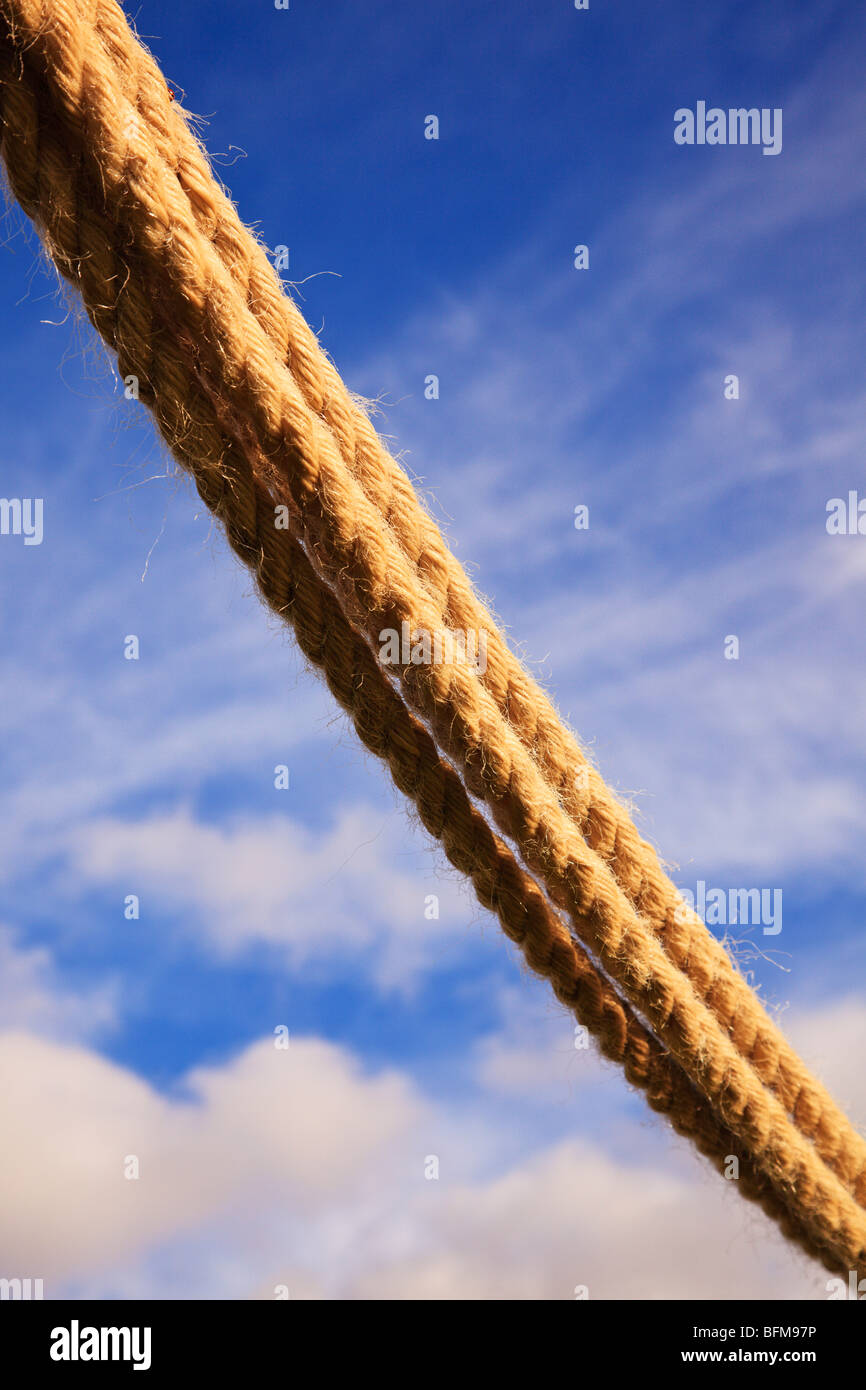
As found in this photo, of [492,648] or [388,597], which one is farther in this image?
[492,648]

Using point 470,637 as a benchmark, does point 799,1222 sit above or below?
below

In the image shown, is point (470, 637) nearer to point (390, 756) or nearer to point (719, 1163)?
point (390, 756)

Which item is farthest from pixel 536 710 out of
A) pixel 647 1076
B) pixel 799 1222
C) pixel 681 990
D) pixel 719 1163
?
pixel 799 1222

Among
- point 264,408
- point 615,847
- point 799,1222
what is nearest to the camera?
point 264,408

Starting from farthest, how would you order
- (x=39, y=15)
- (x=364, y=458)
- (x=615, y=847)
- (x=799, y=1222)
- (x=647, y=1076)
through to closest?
(x=799, y=1222) < (x=647, y=1076) < (x=615, y=847) < (x=364, y=458) < (x=39, y=15)

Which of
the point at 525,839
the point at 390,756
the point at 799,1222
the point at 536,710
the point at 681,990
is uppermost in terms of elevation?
the point at 536,710

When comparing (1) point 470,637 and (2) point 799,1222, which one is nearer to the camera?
(1) point 470,637

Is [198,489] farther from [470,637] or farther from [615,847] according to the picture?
[615,847]
